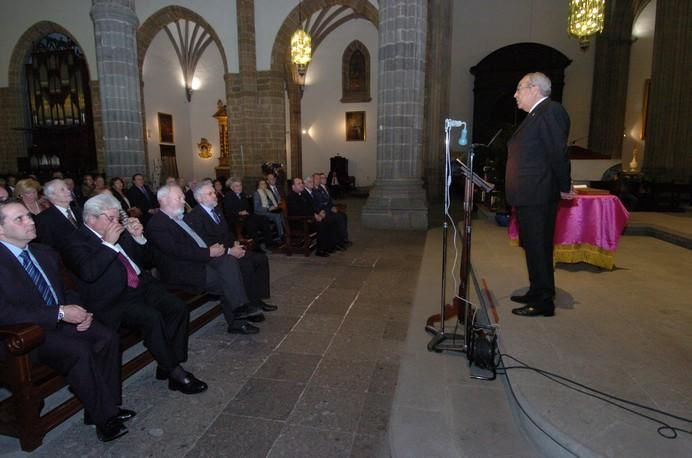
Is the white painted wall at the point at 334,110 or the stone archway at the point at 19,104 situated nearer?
the stone archway at the point at 19,104

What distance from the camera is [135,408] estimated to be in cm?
267

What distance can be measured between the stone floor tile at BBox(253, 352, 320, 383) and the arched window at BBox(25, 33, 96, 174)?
1729cm

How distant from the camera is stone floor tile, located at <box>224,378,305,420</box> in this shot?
2568mm

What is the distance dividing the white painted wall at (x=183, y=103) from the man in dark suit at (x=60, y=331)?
17492mm

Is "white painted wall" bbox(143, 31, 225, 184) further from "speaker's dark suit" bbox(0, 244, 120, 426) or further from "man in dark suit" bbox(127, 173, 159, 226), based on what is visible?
"speaker's dark suit" bbox(0, 244, 120, 426)

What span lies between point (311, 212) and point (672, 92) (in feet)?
34.8

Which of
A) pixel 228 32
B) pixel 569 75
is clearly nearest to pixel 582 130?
pixel 569 75

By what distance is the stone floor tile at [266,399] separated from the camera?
8.43ft

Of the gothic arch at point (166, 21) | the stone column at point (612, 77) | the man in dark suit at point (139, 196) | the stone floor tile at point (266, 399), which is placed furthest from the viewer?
the gothic arch at point (166, 21)

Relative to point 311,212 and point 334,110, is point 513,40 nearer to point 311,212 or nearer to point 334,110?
point 334,110

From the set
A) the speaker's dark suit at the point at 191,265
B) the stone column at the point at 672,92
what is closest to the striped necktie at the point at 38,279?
the speaker's dark suit at the point at 191,265

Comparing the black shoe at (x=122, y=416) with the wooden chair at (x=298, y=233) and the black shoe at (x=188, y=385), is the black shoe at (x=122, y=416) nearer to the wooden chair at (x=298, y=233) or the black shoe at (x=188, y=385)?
the black shoe at (x=188, y=385)

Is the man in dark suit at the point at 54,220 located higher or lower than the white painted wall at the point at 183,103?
lower

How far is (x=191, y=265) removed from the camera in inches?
147
